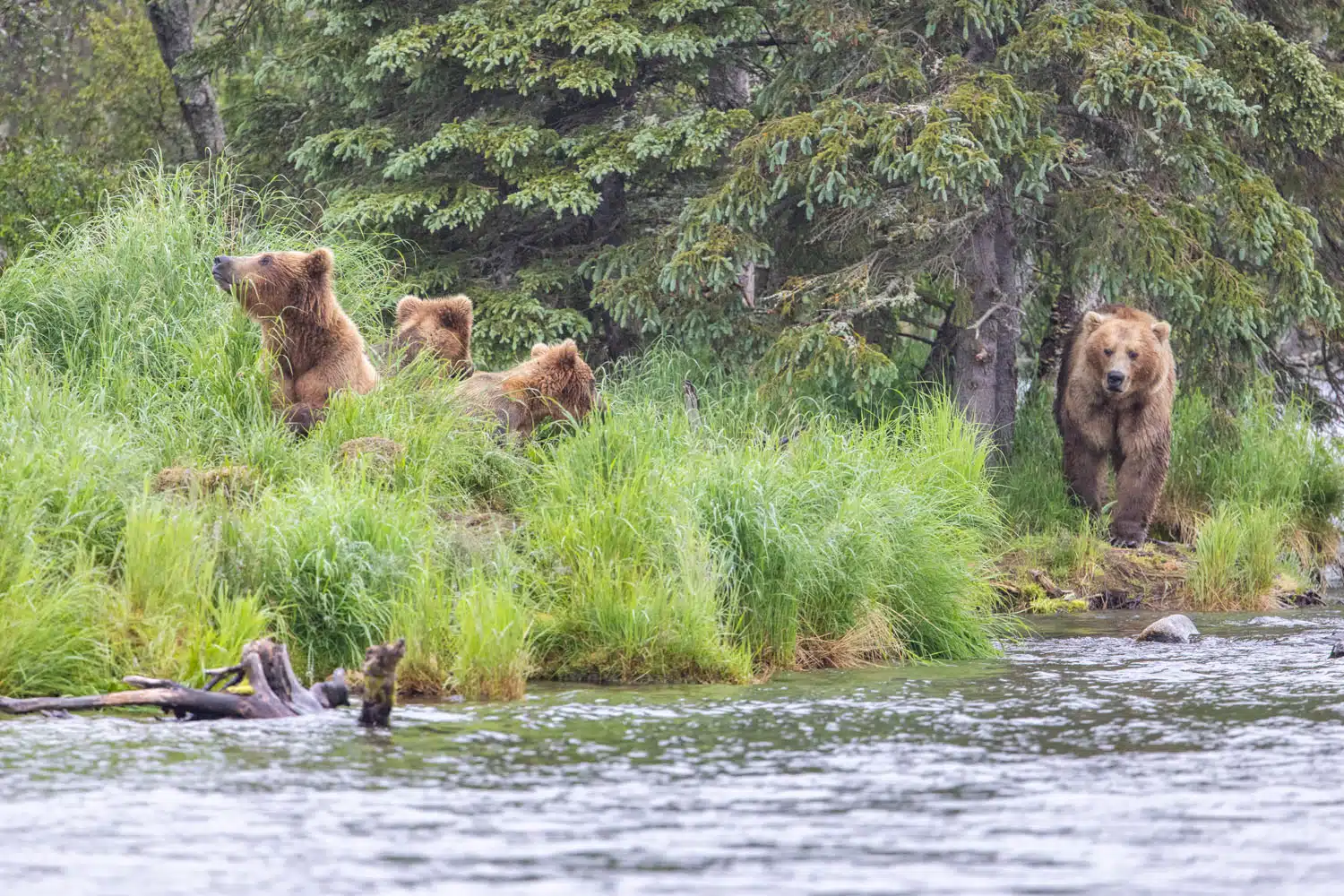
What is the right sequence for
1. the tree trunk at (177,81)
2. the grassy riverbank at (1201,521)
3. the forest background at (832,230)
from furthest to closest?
1. the tree trunk at (177,81)
2. the grassy riverbank at (1201,521)
3. the forest background at (832,230)

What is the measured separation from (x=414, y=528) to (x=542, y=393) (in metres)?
2.19

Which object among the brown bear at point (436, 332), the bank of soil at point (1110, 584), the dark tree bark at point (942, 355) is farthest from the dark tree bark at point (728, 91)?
the brown bear at point (436, 332)

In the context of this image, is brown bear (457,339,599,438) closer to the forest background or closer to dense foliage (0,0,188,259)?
the forest background

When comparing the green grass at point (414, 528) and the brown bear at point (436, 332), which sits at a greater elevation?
the brown bear at point (436, 332)

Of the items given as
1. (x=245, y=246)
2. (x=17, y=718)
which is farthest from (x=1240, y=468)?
(x=17, y=718)

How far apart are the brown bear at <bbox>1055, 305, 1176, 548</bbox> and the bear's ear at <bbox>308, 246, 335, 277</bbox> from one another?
5571mm

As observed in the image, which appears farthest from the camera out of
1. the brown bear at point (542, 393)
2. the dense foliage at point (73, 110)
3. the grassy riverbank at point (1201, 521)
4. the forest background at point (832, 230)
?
the dense foliage at point (73, 110)

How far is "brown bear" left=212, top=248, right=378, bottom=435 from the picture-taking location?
9133 mm

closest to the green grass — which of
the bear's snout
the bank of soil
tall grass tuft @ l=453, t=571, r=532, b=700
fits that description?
tall grass tuft @ l=453, t=571, r=532, b=700

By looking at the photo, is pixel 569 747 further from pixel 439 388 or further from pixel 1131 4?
pixel 1131 4

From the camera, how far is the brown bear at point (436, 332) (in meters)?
10.4

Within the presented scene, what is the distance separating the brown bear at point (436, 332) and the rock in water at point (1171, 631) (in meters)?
4.38

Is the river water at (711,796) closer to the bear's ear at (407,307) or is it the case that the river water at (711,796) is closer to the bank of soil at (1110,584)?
the bank of soil at (1110,584)

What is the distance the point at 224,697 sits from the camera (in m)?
6.17
